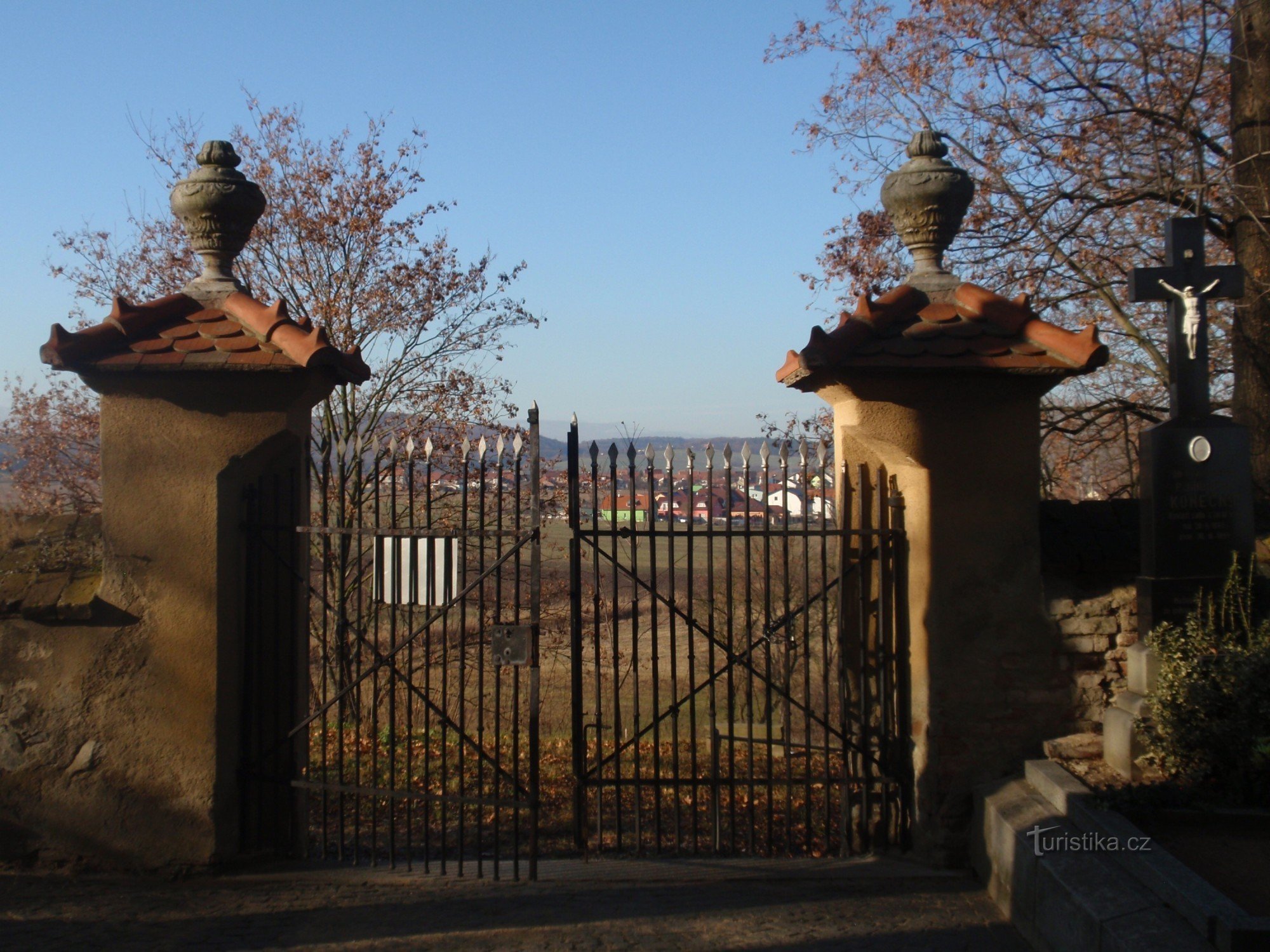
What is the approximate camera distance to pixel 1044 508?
484cm

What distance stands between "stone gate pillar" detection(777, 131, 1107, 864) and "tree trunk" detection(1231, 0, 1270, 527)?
4637 millimetres

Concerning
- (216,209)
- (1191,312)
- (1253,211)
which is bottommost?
(1191,312)

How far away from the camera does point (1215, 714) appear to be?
13.6 ft

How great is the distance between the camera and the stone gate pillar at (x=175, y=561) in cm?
466

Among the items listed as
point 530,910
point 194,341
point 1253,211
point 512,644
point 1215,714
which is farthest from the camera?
point 1253,211

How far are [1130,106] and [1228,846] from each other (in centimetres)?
791

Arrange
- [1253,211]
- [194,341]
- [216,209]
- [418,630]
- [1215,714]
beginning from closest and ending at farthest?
[1215,714], [418,630], [194,341], [216,209], [1253,211]

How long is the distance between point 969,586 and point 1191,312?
1.80 m

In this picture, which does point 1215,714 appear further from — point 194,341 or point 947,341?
point 194,341

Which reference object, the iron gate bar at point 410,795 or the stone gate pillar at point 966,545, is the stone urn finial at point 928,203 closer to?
the stone gate pillar at point 966,545

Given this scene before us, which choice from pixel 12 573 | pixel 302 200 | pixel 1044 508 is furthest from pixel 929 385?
pixel 302 200

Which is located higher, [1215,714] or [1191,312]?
[1191,312]

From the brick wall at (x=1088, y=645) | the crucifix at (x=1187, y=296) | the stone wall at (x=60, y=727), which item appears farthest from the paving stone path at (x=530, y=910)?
the crucifix at (x=1187, y=296)

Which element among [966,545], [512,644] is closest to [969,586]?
[966,545]
